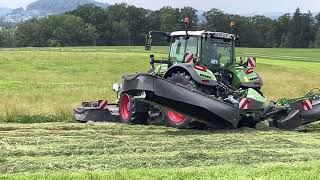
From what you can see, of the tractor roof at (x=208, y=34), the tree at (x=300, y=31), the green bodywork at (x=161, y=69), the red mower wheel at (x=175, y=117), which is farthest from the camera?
the tree at (x=300, y=31)

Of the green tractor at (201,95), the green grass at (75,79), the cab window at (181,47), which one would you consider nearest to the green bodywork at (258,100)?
the green tractor at (201,95)

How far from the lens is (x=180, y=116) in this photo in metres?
11.2

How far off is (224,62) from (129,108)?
7.80 feet

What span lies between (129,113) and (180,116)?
1436 mm

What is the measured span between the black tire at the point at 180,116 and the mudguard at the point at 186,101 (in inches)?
17.1

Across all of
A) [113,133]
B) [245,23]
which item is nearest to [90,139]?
[113,133]

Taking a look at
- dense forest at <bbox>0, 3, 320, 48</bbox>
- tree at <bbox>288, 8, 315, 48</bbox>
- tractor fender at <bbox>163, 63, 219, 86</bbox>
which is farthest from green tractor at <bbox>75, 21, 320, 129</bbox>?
tree at <bbox>288, 8, 315, 48</bbox>

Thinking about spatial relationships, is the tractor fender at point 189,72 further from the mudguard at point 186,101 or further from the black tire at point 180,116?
the mudguard at point 186,101

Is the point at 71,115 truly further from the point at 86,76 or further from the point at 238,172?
the point at 86,76

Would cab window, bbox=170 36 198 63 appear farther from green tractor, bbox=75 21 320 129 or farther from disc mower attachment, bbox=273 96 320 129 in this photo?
disc mower attachment, bbox=273 96 320 129

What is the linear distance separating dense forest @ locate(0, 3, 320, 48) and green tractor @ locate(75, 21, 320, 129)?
300 ft

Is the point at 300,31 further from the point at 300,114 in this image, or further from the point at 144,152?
the point at 144,152

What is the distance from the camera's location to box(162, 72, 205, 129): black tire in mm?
10789

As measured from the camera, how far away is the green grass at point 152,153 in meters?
5.82
